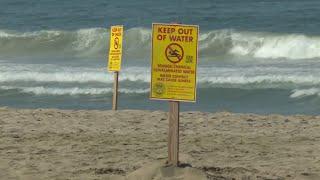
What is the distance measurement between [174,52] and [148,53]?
1987 cm

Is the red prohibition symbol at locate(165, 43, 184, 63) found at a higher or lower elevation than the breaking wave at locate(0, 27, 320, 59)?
lower

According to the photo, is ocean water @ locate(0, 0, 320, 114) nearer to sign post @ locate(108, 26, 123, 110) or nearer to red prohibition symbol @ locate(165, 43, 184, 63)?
sign post @ locate(108, 26, 123, 110)

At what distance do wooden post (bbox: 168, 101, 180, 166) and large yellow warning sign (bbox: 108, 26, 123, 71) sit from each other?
5.13 m

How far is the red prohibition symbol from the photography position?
790 centimetres

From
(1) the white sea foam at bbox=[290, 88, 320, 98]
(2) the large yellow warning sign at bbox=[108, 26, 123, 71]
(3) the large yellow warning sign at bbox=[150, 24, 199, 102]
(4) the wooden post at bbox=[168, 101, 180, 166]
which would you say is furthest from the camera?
(1) the white sea foam at bbox=[290, 88, 320, 98]

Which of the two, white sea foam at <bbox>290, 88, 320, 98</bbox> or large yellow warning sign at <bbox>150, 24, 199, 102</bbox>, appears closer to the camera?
large yellow warning sign at <bbox>150, 24, 199, 102</bbox>

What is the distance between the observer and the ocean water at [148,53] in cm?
1733

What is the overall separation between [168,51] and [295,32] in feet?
73.6

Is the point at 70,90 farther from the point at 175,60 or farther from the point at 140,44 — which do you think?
the point at 175,60

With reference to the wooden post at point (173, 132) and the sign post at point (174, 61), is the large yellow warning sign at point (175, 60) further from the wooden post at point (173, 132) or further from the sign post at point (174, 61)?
the wooden post at point (173, 132)

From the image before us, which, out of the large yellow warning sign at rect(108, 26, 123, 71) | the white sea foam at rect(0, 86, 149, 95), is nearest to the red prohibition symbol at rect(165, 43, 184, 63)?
the large yellow warning sign at rect(108, 26, 123, 71)

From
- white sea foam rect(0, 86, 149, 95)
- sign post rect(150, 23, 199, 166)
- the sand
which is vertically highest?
sign post rect(150, 23, 199, 166)

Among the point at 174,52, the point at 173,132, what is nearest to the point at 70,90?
the point at 173,132

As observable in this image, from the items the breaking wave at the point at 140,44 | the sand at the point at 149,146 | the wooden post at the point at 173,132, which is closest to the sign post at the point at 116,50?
the sand at the point at 149,146
